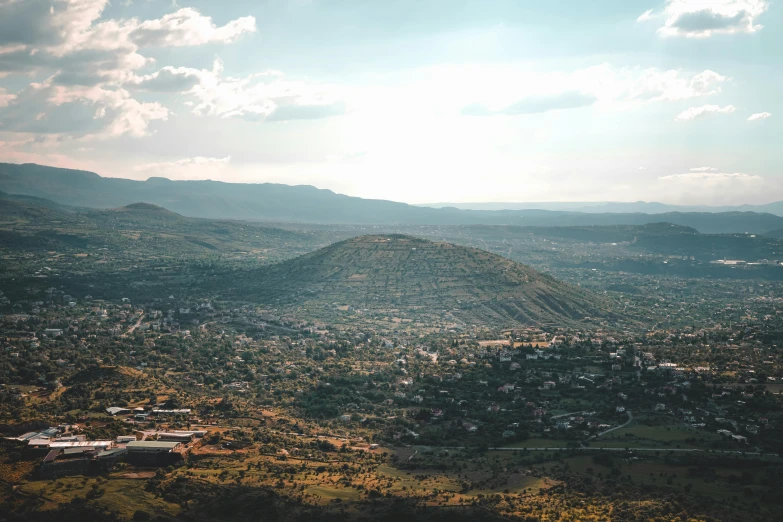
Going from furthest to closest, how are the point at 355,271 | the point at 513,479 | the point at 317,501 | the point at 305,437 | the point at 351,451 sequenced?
the point at 355,271, the point at 305,437, the point at 351,451, the point at 513,479, the point at 317,501

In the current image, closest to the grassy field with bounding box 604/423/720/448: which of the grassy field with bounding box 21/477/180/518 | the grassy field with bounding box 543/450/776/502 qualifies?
the grassy field with bounding box 543/450/776/502

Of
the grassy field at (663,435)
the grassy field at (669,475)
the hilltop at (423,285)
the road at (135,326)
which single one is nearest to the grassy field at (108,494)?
the grassy field at (669,475)

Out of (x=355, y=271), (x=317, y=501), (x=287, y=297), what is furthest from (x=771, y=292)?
(x=317, y=501)

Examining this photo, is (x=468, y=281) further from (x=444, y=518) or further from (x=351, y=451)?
(x=444, y=518)

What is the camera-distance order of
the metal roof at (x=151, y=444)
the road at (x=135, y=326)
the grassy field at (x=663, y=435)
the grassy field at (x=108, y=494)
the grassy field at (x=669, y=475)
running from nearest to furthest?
the grassy field at (x=108, y=494) → the grassy field at (x=669, y=475) → the metal roof at (x=151, y=444) → the grassy field at (x=663, y=435) → the road at (x=135, y=326)

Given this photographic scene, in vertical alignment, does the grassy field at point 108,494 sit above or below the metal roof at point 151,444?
below

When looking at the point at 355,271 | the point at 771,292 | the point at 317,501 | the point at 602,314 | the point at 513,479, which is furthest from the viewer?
the point at 771,292

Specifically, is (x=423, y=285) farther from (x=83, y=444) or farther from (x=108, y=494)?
(x=108, y=494)

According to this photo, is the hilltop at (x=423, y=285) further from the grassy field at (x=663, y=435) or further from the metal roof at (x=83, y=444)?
the metal roof at (x=83, y=444)
